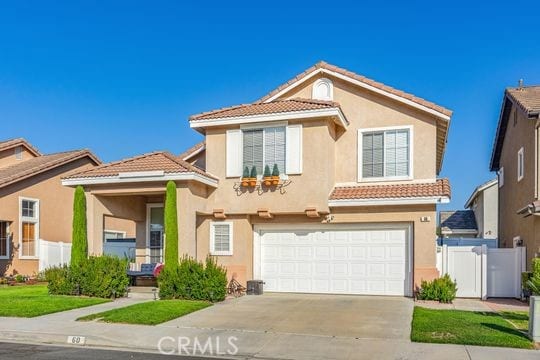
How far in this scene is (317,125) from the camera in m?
16.0

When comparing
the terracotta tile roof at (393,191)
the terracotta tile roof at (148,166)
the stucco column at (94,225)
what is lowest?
the stucco column at (94,225)

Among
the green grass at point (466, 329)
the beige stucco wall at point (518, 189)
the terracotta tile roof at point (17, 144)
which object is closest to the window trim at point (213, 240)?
the green grass at point (466, 329)

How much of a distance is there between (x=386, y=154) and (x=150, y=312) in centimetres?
916

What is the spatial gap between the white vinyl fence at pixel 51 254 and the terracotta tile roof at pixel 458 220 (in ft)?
78.4

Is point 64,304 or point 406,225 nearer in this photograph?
point 64,304

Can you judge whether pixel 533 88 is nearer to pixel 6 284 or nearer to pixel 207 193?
pixel 207 193

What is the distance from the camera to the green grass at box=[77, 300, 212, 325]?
1158 cm

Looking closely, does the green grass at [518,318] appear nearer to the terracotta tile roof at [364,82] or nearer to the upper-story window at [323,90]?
the terracotta tile roof at [364,82]

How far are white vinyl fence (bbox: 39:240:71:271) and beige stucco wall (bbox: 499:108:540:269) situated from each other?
764 inches

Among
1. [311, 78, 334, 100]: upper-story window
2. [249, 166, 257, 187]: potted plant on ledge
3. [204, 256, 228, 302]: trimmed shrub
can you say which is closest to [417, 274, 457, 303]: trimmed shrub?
[204, 256, 228, 302]: trimmed shrub

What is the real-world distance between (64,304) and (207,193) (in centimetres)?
572

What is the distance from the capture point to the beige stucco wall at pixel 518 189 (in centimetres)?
1543

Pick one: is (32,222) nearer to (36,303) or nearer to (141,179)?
(141,179)

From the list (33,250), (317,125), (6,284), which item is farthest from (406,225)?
(33,250)
